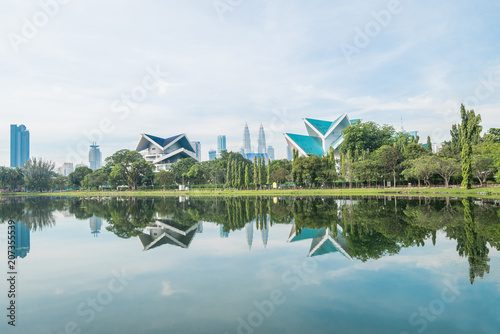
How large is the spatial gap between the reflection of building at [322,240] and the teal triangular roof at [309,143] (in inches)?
2105

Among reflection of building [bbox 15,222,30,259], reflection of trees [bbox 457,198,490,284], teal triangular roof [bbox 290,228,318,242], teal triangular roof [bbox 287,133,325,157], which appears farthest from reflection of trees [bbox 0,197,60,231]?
teal triangular roof [bbox 287,133,325,157]

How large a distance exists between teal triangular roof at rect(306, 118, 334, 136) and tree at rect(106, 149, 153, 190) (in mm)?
33172

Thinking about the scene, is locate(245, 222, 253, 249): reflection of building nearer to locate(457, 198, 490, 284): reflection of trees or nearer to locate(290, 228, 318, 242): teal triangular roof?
locate(290, 228, 318, 242): teal triangular roof

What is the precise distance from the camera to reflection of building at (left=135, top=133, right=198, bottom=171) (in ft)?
240

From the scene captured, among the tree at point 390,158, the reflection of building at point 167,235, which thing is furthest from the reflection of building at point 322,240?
the tree at point 390,158

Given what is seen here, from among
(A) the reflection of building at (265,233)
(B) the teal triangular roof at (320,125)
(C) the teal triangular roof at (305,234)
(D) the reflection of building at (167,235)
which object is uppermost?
(B) the teal triangular roof at (320,125)

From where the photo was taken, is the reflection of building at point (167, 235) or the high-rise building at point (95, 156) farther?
the high-rise building at point (95, 156)

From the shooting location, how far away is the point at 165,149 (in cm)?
7456

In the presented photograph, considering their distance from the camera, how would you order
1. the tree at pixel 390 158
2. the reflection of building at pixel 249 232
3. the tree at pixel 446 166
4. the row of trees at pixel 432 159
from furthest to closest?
the tree at pixel 390 158, the tree at pixel 446 166, the row of trees at pixel 432 159, the reflection of building at pixel 249 232

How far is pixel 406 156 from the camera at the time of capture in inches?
1399

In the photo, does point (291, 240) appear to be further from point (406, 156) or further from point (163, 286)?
point (406, 156)

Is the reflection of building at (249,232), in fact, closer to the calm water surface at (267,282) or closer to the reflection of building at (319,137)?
the calm water surface at (267,282)

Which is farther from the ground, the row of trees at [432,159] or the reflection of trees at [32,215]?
the row of trees at [432,159]

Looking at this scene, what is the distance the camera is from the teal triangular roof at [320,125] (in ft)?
217
